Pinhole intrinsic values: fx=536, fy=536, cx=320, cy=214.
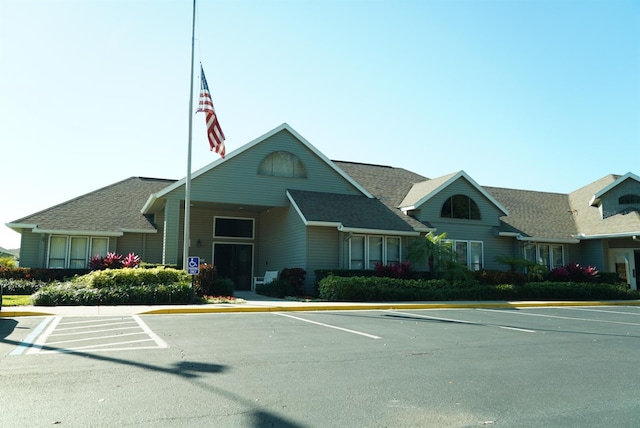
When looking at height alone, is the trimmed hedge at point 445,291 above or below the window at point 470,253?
below

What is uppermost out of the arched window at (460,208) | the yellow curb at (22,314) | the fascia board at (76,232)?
the arched window at (460,208)

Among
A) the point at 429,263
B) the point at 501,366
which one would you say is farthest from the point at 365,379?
the point at 429,263

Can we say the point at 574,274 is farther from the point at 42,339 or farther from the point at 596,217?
the point at 42,339

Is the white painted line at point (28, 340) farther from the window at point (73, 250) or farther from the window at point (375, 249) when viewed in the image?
the window at point (375, 249)

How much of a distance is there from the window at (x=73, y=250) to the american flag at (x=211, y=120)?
25.9ft

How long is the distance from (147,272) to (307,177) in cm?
933

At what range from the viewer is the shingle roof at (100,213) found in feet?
77.3

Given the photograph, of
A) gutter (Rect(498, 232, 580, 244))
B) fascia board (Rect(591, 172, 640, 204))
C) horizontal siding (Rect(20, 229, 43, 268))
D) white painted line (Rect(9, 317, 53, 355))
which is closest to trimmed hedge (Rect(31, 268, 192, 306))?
white painted line (Rect(9, 317, 53, 355))

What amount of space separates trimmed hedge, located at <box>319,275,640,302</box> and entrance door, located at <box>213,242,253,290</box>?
772 centimetres

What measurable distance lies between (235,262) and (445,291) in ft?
36.1

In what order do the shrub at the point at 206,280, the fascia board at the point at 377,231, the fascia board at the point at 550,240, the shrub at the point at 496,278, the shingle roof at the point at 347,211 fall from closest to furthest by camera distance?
the shrub at the point at 206,280
the fascia board at the point at 377,231
the shingle roof at the point at 347,211
the shrub at the point at 496,278
the fascia board at the point at 550,240

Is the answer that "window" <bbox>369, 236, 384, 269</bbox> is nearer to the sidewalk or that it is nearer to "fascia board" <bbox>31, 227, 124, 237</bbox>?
the sidewalk

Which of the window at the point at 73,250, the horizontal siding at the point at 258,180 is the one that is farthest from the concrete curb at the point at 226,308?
the window at the point at 73,250

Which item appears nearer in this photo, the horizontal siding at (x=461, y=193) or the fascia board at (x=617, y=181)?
the horizontal siding at (x=461, y=193)
